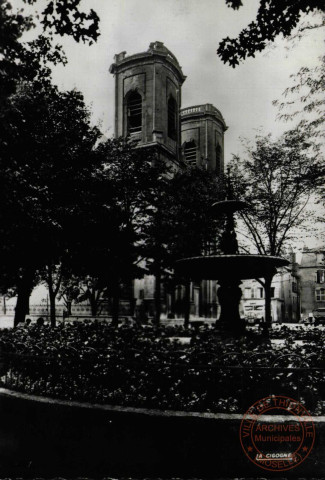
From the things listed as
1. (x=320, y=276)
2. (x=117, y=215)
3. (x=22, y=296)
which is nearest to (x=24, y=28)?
(x=117, y=215)

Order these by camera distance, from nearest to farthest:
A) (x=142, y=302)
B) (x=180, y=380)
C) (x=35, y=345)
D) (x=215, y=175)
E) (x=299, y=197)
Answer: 1. (x=180, y=380)
2. (x=35, y=345)
3. (x=299, y=197)
4. (x=215, y=175)
5. (x=142, y=302)

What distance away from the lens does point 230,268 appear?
29.5 feet

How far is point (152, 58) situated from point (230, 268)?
30680 mm

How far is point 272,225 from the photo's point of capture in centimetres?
2272

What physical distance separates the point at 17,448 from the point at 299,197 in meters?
20.0

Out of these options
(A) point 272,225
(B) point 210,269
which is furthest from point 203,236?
(B) point 210,269

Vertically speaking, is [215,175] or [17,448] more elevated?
[215,175]

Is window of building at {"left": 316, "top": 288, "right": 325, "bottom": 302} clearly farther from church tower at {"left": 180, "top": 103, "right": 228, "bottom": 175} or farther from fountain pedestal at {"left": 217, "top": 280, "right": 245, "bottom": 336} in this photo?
fountain pedestal at {"left": 217, "top": 280, "right": 245, "bottom": 336}

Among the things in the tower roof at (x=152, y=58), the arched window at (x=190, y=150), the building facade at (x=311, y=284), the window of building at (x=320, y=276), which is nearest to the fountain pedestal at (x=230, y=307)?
the tower roof at (x=152, y=58)

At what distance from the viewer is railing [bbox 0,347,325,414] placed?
4746mm

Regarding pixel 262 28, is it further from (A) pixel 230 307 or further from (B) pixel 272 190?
(B) pixel 272 190

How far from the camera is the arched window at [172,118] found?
37875 millimetres

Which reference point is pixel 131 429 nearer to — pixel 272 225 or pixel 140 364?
pixel 140 364

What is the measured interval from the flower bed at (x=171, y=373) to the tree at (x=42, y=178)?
4.72 metres
